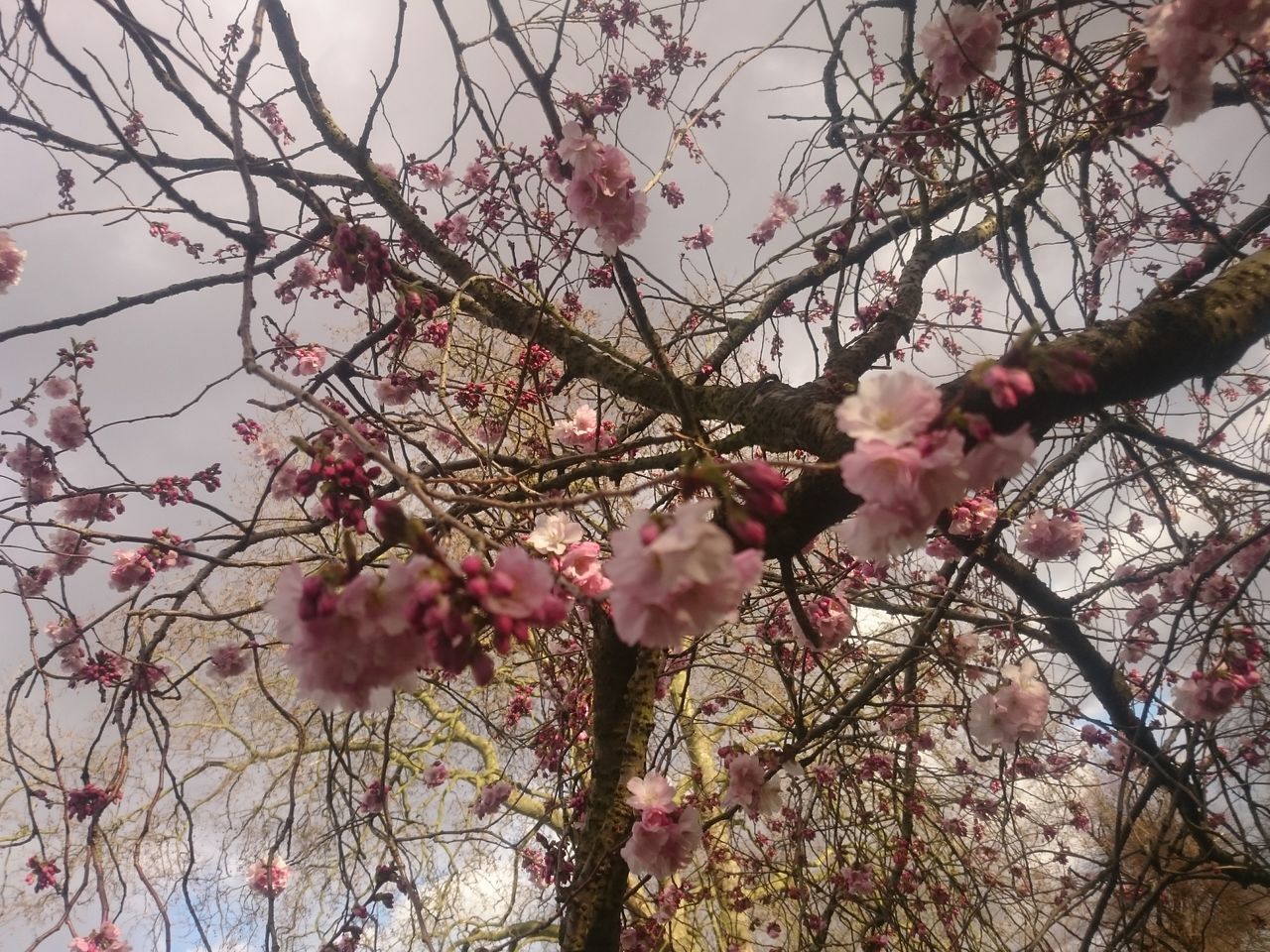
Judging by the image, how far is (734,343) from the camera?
8.63 feet

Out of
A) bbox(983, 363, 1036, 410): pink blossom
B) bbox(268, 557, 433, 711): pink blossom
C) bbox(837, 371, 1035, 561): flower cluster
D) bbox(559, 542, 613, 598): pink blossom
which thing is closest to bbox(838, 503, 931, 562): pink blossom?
bbox(837, 371, 1035, 561): flower cluster

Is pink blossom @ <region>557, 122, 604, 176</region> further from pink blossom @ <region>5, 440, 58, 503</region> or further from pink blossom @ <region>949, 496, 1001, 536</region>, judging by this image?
pink blossom @ <region>5, 440, 58, 503</region>

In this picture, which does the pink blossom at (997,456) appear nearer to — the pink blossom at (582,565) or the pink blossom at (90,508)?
the pink blossom at (582,565)

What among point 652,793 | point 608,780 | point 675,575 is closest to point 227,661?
point 608,780

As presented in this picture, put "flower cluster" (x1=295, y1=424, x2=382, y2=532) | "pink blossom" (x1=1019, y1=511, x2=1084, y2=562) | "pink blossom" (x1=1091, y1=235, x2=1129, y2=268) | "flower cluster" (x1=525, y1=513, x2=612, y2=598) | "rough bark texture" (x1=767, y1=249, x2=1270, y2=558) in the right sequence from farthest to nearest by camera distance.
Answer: "pink blossom" (x1=1091, y1=235, x2=1129, y2=268) → "pink blossom" (x1=1019, y1=511, x2=1084, y2=562) → "flower cluster" (x1=525, y1=513, x2=612, y2=598) → "rough bark texture" (x1=767, y1=249, x2=1270, y2=558) → "flower cluster" (x1=295, y1=424, x2=382, y2=532)


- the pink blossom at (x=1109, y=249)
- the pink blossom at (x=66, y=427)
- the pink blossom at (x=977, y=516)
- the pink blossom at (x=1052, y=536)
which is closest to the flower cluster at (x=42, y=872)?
the pink blossom at (x=66, y=427)

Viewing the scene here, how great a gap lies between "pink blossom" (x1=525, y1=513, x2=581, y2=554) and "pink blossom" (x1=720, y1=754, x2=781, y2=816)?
935 mm

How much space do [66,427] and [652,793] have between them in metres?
2.45

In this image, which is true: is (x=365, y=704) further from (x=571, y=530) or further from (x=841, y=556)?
(x=841, y=556)

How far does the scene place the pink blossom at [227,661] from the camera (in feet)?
7.83

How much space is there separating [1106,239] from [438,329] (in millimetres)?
2906

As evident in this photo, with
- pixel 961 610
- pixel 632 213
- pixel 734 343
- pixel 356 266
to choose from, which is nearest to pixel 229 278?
pixel 356 266

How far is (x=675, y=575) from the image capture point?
70 centimetres

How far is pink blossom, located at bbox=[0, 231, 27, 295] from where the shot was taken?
2551mm
